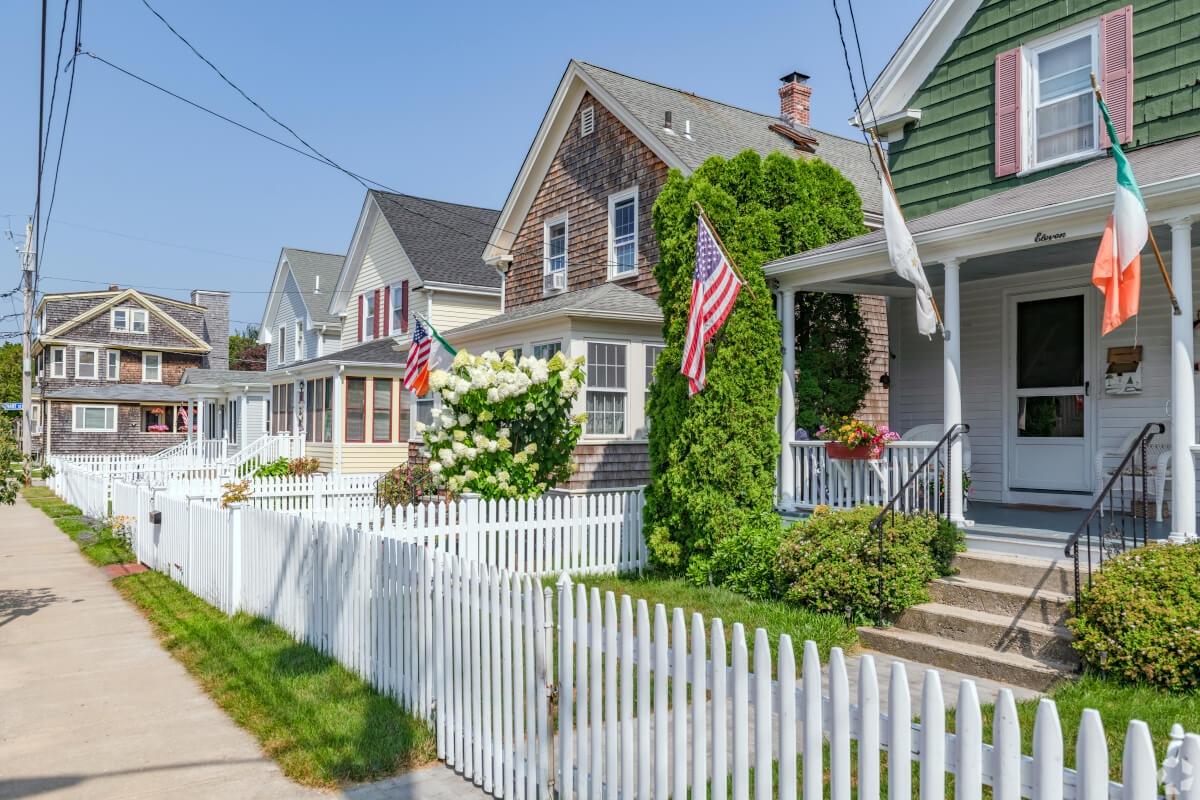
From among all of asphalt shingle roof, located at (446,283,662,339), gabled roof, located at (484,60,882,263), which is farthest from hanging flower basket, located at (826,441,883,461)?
gabled roof, located at (484,60,882,263)

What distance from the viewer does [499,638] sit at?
177 inches

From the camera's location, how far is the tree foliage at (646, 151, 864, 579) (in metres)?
9.34

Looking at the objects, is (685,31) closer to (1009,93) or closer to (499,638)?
(1009,93)

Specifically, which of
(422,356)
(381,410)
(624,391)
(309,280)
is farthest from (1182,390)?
(309,280)

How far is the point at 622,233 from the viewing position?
17750 millimetres

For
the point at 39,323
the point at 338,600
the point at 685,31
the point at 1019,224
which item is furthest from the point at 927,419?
the point at 39,323

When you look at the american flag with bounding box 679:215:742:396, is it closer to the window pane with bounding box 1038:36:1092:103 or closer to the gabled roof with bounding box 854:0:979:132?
the gabled roof with bounding box 854:0:979:132

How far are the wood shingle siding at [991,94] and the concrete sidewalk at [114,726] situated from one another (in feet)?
32.3

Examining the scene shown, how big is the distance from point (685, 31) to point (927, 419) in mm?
6024

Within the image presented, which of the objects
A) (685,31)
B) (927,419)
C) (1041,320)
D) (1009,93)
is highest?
(685,31)

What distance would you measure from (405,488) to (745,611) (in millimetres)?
8233

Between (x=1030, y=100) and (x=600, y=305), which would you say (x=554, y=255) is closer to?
(x=600, y=305)

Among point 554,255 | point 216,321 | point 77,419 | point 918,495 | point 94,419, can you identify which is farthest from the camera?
point 216,321

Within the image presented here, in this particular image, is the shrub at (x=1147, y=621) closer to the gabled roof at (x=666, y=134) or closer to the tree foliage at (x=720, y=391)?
the tree foliage at (x=720, y=391)
